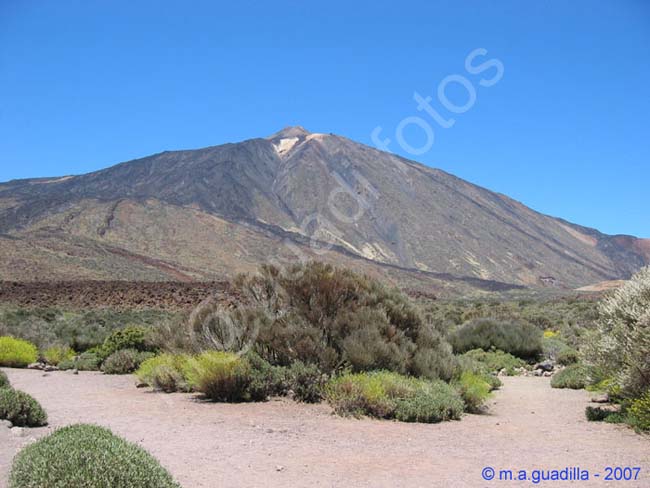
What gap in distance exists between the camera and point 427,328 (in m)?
11.5

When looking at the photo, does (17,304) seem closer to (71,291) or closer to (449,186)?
(71,291)

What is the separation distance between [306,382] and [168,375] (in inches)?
110

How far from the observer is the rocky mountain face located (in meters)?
67.2

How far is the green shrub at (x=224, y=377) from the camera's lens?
984 cm

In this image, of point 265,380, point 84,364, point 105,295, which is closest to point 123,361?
point 84,364

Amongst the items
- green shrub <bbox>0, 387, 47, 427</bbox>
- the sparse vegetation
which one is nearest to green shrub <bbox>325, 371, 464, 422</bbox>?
green shrub <bbox>0, 387, 47, 427</bbox>

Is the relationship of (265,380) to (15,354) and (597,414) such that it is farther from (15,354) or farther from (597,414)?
(15,354)

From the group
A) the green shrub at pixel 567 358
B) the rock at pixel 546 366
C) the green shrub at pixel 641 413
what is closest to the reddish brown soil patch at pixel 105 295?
the rock at pixel 546 366

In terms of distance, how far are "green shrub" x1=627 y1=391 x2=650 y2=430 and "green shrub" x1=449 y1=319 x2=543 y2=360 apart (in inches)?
419

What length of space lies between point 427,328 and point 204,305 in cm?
451

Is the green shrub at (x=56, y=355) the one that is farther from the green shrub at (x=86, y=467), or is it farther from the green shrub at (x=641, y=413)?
the green shrub at (x=641, y=413)

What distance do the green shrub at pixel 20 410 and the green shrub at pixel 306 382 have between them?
380cm

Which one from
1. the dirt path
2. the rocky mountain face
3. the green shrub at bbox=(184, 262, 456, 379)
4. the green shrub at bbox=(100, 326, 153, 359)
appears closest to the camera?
the dirt path

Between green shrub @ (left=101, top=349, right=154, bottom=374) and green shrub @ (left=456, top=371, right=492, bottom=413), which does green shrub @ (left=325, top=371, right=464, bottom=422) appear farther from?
green shrub @ (left=101, top=349, right=154, bottom=374)
